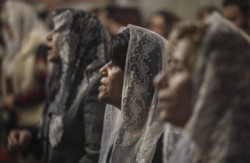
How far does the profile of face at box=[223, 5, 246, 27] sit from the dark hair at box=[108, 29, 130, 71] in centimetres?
240

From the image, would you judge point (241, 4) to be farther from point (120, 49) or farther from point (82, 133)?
point (120, 49)

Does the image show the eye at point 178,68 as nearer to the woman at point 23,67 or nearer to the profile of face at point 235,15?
the profile of face at point 235,15

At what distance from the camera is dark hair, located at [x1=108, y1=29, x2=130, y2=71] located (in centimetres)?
263

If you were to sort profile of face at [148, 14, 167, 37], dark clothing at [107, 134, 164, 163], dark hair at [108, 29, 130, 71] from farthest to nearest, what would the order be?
profile of face at [148, 14, 167, 37] → dark hair at [108, 29, 130, 71] → dark clothing at [107, 134, 164, 163]

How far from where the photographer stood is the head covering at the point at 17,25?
631 cm

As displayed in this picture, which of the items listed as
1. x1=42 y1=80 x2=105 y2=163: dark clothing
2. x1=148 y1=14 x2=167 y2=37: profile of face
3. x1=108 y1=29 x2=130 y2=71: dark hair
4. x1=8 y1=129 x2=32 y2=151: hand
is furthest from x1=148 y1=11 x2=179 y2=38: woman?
x1=108 y1=29 x2=130 y2=71: dark hair

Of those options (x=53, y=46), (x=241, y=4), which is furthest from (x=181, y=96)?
(x=241, y=4)

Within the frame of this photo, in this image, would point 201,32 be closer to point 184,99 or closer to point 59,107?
point 184,99

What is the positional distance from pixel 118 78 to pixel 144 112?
0.87ft

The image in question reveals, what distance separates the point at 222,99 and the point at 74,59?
209 cm

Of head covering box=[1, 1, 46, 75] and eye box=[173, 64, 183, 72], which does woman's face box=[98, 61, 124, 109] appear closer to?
eye box=[173, 64, 183, 72]

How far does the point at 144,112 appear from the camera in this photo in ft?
8.21

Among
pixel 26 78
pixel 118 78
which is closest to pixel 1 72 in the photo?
pixel 26 78

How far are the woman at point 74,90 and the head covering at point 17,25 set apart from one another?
8.00ft
